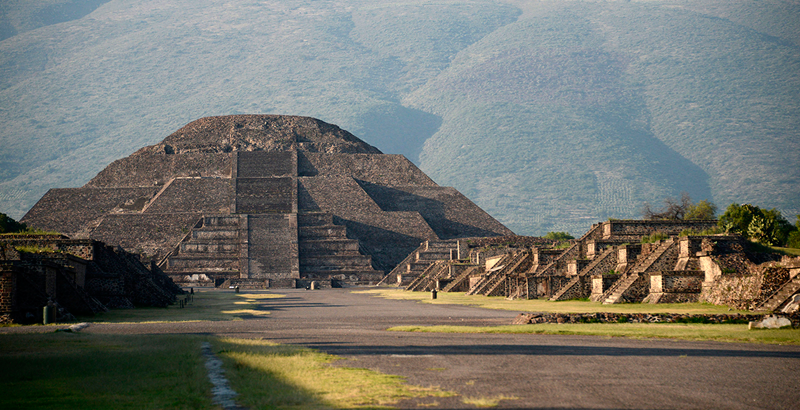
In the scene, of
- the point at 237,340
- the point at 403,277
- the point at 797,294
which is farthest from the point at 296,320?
the point at 403,277

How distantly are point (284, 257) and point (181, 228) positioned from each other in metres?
11.3

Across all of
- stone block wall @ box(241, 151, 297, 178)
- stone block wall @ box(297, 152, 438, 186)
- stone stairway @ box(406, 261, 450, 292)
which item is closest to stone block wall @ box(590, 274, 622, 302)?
stone stairway @ box(406, 261, 450, 292)

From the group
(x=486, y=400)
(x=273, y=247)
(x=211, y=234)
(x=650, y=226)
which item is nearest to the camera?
(x=486, y=400)

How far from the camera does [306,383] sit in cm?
1030

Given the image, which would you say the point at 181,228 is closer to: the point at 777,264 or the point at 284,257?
the point at 284,257

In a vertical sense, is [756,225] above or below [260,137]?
below

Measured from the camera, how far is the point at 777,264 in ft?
74.1

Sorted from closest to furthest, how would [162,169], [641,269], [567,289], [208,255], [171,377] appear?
1. [171,377]
2. [641,269]
3. [567,289]
4. [208,255]
5. [162,169]

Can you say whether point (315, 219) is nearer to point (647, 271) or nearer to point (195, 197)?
point (195, 197)

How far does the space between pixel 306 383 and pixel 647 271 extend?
66.2 feet

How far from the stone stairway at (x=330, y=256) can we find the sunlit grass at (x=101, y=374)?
1812 inches

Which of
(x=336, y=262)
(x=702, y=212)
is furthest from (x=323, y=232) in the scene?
(x=702, y=212)

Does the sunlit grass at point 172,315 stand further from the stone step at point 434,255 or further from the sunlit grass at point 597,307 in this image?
the stone step at point 434,255

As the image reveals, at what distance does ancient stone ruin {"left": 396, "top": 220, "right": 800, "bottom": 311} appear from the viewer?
2288cm
